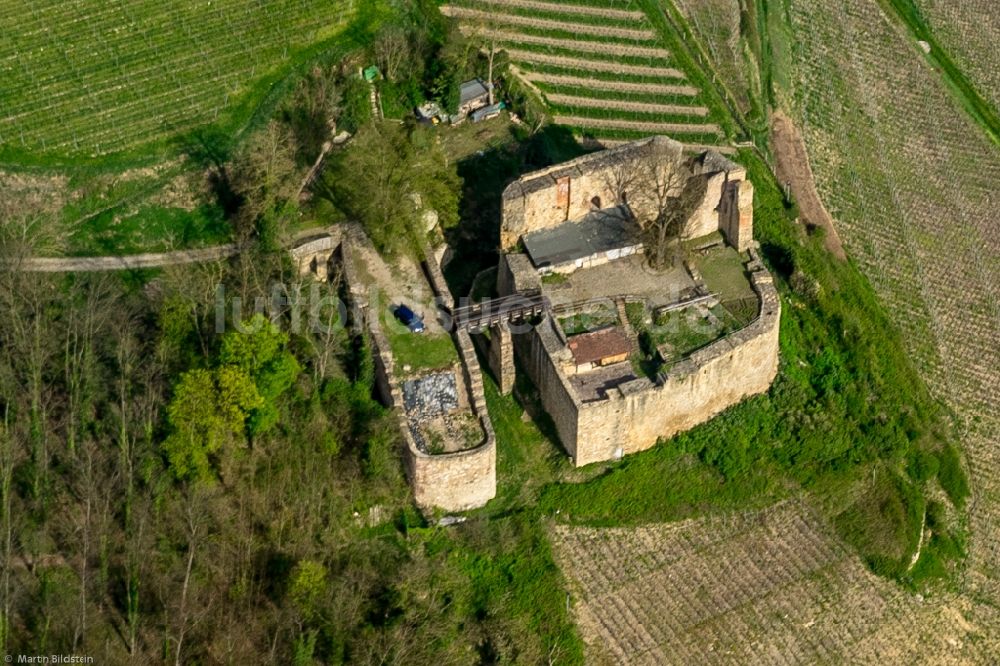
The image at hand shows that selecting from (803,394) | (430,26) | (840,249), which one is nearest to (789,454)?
(803,394)

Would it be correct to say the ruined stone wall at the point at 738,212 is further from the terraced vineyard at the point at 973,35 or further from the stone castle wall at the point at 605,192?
the terraced vineyard at the point at 973,35

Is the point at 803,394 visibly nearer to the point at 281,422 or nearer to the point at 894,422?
the point at 894,422

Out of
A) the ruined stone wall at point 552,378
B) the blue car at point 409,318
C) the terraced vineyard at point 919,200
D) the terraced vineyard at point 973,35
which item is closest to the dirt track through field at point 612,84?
the terraced vineyard at point 919,200

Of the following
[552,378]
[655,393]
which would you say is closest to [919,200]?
[655,393]

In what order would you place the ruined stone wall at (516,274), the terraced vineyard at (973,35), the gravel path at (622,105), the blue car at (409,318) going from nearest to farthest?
the blue car at (409,318) < the ruined stone wall at (516,274) < the gravel path at (622,105) < the terraced vineyard at (973,35)

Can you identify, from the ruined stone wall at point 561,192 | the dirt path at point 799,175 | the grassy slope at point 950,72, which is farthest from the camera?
the grassy slope at point 950,72

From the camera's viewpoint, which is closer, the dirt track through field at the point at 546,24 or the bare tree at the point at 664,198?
the bare tree at the point at 664,198

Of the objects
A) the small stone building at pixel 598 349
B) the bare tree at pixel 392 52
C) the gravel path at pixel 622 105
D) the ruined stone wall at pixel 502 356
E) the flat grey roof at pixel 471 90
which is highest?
the bare tree at pixel 392 52
